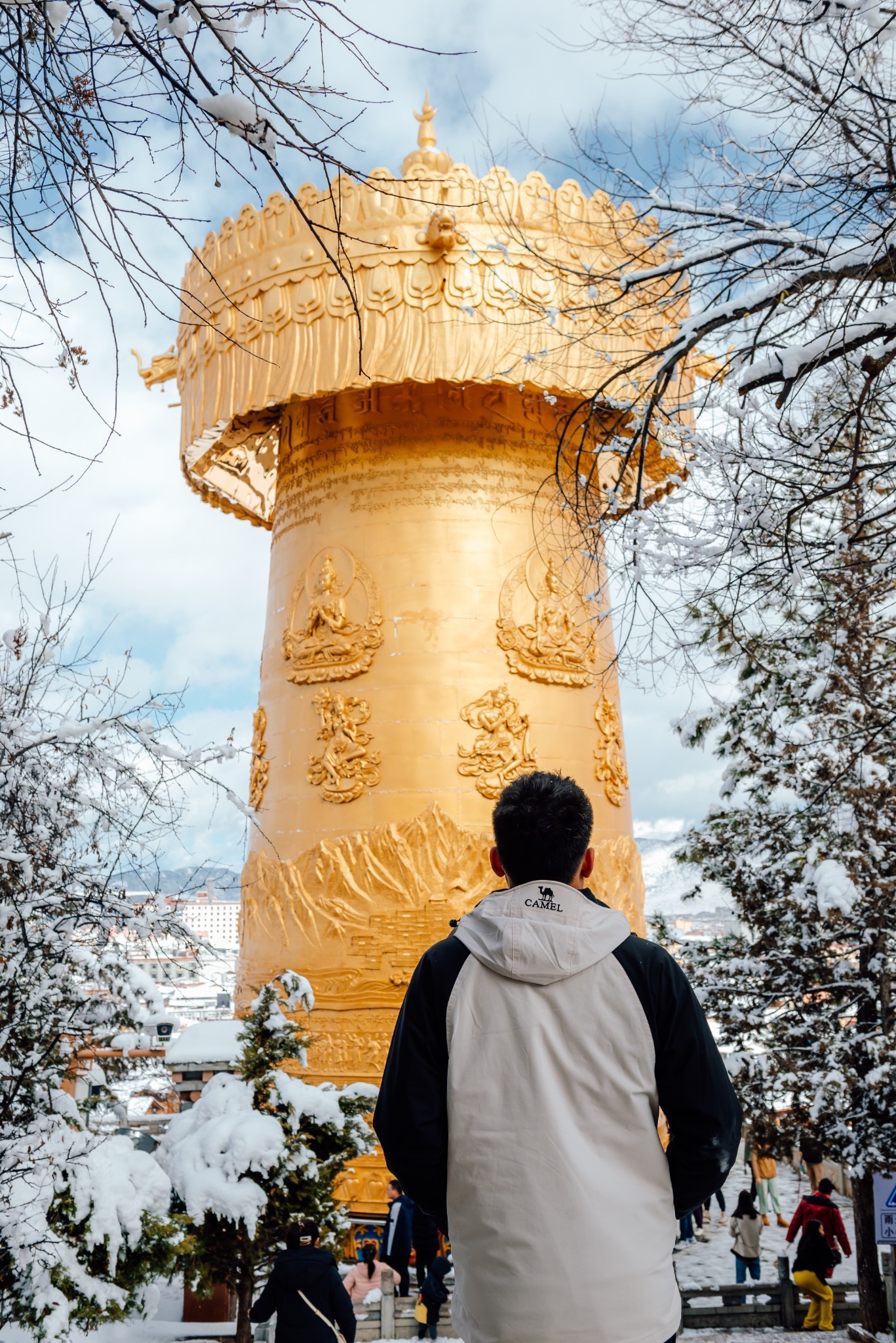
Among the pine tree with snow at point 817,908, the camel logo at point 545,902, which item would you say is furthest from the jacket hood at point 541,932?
the pine tree with snow at point 817,908

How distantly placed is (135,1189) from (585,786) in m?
7.12

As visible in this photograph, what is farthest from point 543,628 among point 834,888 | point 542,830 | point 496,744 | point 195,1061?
point 542,830

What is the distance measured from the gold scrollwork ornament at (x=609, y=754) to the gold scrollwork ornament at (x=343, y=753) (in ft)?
8.03

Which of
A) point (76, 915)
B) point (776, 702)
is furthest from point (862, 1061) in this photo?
point (76, 915)

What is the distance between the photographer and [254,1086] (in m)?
7.52

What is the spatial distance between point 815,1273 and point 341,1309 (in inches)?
230

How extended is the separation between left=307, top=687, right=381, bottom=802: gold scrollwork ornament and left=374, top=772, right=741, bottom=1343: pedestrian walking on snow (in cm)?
969

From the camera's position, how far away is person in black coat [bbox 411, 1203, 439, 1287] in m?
8.97

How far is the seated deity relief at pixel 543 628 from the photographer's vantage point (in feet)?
40.3

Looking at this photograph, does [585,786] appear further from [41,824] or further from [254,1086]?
[41,824]

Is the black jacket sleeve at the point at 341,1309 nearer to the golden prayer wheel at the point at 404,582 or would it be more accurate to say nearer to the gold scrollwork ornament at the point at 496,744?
the golden prayer wheel at the point at 404,582

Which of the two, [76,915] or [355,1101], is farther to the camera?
[355,1101]

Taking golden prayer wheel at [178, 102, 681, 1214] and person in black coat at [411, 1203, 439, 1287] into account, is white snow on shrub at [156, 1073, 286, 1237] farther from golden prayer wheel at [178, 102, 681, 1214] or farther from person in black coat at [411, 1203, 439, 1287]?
golden prayer wheel at [178, 102, 681, 1214]

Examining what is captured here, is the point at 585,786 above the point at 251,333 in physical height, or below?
below
